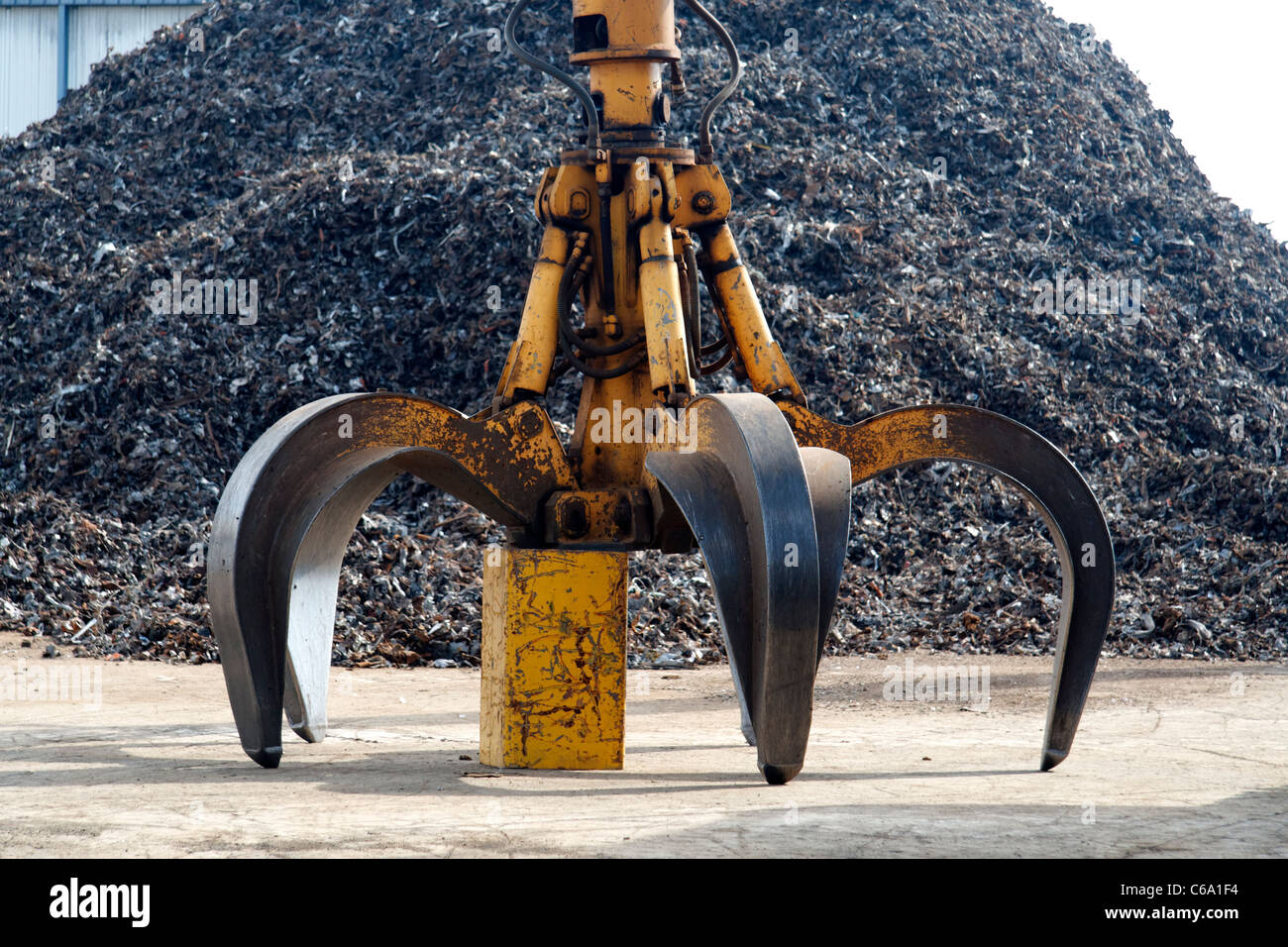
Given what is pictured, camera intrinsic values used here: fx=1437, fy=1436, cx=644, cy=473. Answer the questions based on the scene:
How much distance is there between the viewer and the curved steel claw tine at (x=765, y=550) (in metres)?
3.80

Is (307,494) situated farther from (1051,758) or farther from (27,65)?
(27,65)

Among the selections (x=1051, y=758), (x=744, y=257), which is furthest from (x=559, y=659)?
(x=744, y=257)

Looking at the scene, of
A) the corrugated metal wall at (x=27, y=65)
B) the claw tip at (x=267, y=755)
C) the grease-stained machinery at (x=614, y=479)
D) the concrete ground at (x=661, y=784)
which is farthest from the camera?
the corrugated metal wall at (x=27, y=65)

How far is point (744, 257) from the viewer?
491 inches

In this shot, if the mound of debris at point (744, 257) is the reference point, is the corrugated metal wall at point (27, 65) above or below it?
above

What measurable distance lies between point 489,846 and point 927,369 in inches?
382

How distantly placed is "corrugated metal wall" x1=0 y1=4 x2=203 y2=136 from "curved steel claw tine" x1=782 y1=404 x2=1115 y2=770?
54.2ft

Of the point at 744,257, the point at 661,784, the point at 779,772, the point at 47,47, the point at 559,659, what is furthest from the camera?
the point at 47,47

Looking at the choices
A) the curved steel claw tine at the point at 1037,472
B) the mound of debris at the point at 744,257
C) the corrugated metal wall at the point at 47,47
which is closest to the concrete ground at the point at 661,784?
the curved steel claw tine at the point at 1037,472

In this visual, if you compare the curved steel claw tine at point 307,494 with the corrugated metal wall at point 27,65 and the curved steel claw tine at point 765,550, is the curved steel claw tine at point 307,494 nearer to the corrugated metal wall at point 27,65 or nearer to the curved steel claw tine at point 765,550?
the curved steel claw tine at point 765,550

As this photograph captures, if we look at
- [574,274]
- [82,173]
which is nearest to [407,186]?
[82,173]

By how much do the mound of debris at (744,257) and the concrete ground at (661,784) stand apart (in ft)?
7.43

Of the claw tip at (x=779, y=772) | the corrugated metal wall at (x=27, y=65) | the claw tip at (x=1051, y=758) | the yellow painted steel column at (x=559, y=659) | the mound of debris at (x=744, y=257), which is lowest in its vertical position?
the claw tip at (x=1051, y=758)

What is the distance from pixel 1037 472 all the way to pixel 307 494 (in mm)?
2416
